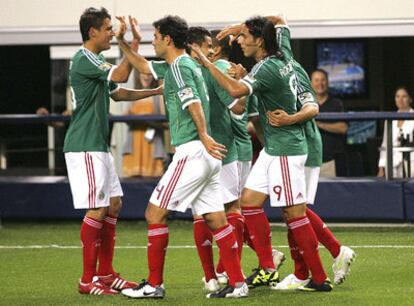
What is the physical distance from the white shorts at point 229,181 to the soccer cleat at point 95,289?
1.15 meters

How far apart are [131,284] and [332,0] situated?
20.8ft

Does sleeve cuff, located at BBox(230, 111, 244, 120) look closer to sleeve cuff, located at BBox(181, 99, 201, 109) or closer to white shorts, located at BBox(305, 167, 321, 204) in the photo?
white shorts, located at BBox(305, 167, 321, 204)

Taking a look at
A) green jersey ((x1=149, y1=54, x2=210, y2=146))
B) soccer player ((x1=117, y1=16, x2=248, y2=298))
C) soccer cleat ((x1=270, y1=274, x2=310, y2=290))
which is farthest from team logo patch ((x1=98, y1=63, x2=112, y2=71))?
soccer cleat ((x1=270, y1=274, x2=310, y2=290))

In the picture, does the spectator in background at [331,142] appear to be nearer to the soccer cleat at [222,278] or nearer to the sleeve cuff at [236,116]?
the sleeve cuff at [236,116]

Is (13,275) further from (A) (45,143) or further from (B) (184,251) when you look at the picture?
(A) (45,143)

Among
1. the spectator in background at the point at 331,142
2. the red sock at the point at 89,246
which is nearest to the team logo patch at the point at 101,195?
the red sock at the point at 89,246

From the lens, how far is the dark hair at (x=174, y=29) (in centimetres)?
848

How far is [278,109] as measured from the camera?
872cm

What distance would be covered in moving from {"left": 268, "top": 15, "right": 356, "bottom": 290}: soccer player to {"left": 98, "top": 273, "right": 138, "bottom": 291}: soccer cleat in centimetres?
109

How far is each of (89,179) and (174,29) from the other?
1.32m

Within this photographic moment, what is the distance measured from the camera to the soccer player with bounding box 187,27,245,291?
355 inches

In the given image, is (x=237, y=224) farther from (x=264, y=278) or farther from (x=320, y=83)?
(x=320, y=83)


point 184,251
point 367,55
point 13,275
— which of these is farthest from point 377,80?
point 13,275

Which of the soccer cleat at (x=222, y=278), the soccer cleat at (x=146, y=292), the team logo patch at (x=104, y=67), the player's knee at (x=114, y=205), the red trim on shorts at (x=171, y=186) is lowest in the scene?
the soccer cleat at (x=222, y=278)
